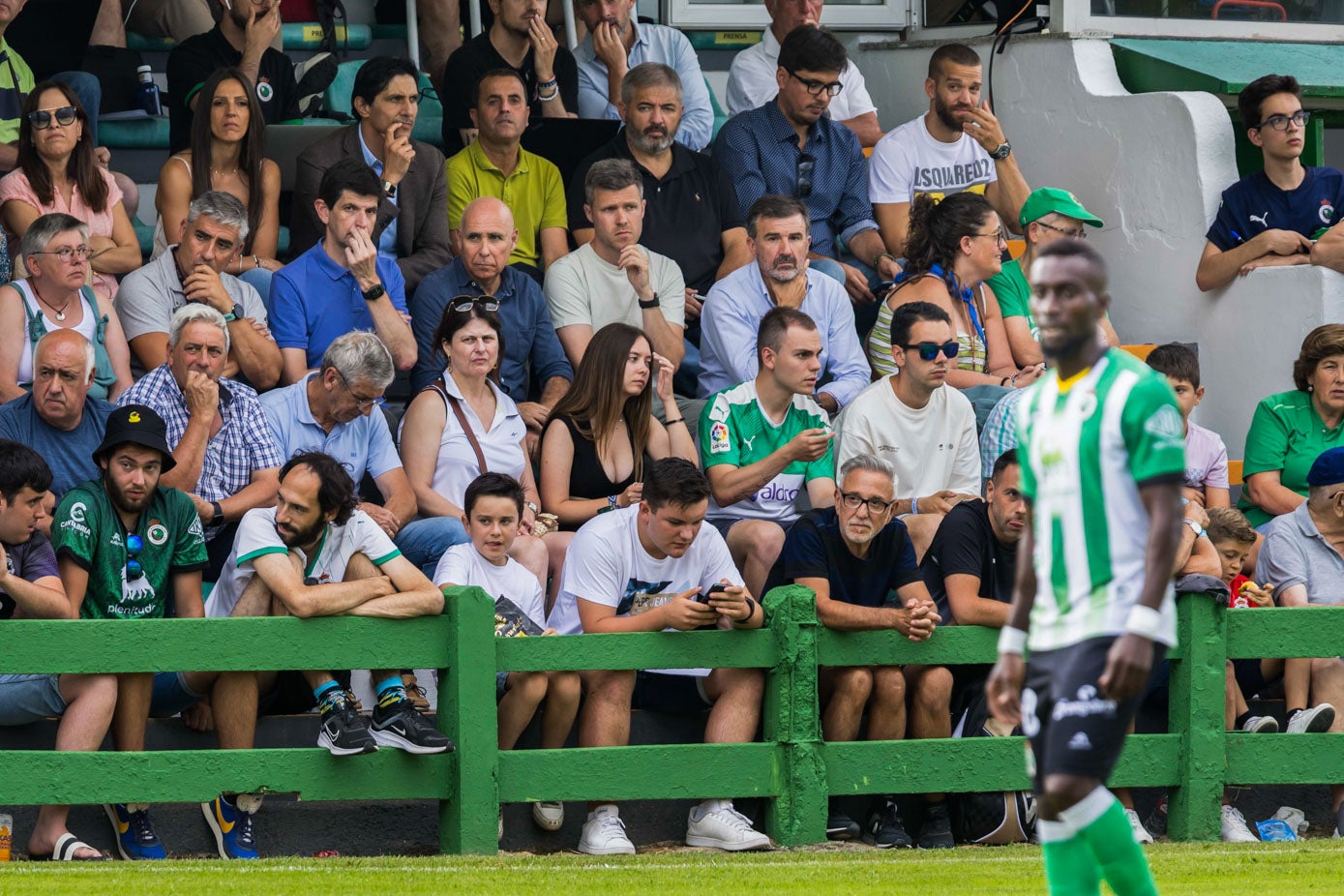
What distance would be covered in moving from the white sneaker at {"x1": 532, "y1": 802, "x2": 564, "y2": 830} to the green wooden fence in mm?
322

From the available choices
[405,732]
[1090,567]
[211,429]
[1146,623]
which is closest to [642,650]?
[405,732]

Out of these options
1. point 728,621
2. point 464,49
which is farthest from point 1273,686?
point 464,49

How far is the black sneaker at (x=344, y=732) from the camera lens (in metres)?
6.71

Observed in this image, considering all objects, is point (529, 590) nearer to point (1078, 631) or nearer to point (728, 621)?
point (728, 621)

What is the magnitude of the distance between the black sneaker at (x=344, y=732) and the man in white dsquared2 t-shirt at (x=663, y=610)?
3.09 feet

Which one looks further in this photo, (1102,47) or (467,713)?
(1102,47)

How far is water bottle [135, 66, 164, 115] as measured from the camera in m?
10.7

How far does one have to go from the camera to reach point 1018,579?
4.77 metres

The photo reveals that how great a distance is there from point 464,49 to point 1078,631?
6.85m

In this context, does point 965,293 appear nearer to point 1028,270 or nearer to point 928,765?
point 1028,270

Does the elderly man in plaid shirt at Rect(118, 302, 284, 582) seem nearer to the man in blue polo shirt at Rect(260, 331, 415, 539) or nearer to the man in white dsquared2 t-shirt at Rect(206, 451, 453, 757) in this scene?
the man in blue polo shirt at Rect(260, 331, 415, 539)

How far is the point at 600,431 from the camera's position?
8188 millimetres

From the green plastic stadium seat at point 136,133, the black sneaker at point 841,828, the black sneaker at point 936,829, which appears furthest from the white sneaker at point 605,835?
the green plastic stadium seat at point 136,133

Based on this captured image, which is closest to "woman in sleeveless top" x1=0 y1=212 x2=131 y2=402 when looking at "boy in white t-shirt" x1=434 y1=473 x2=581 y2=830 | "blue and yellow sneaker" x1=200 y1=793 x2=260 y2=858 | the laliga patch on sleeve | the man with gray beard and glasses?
"boy in white t-shirt" x1=434 y1=473 x2=581 y2=830
